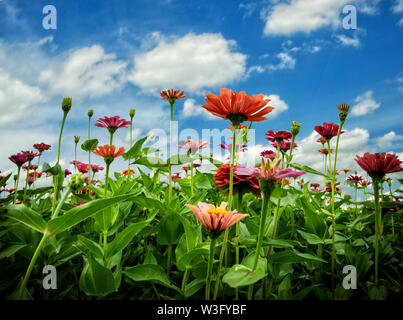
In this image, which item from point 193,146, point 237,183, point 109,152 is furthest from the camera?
point 193,146

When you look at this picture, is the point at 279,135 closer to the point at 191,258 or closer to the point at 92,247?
the point at 191,258

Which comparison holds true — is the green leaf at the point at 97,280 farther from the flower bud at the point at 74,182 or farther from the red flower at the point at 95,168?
the red flower at the point at 95,168

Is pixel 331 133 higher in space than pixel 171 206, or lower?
higher

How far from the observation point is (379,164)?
106cm

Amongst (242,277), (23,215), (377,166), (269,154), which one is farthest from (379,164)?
(23,215)

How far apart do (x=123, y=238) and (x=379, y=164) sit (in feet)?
3.36

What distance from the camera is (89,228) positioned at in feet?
4.93

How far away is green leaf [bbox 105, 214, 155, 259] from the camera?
934 mm

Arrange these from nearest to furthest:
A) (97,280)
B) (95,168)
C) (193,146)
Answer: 1. (97,280)
2. (193,146)
3. (95,168)
